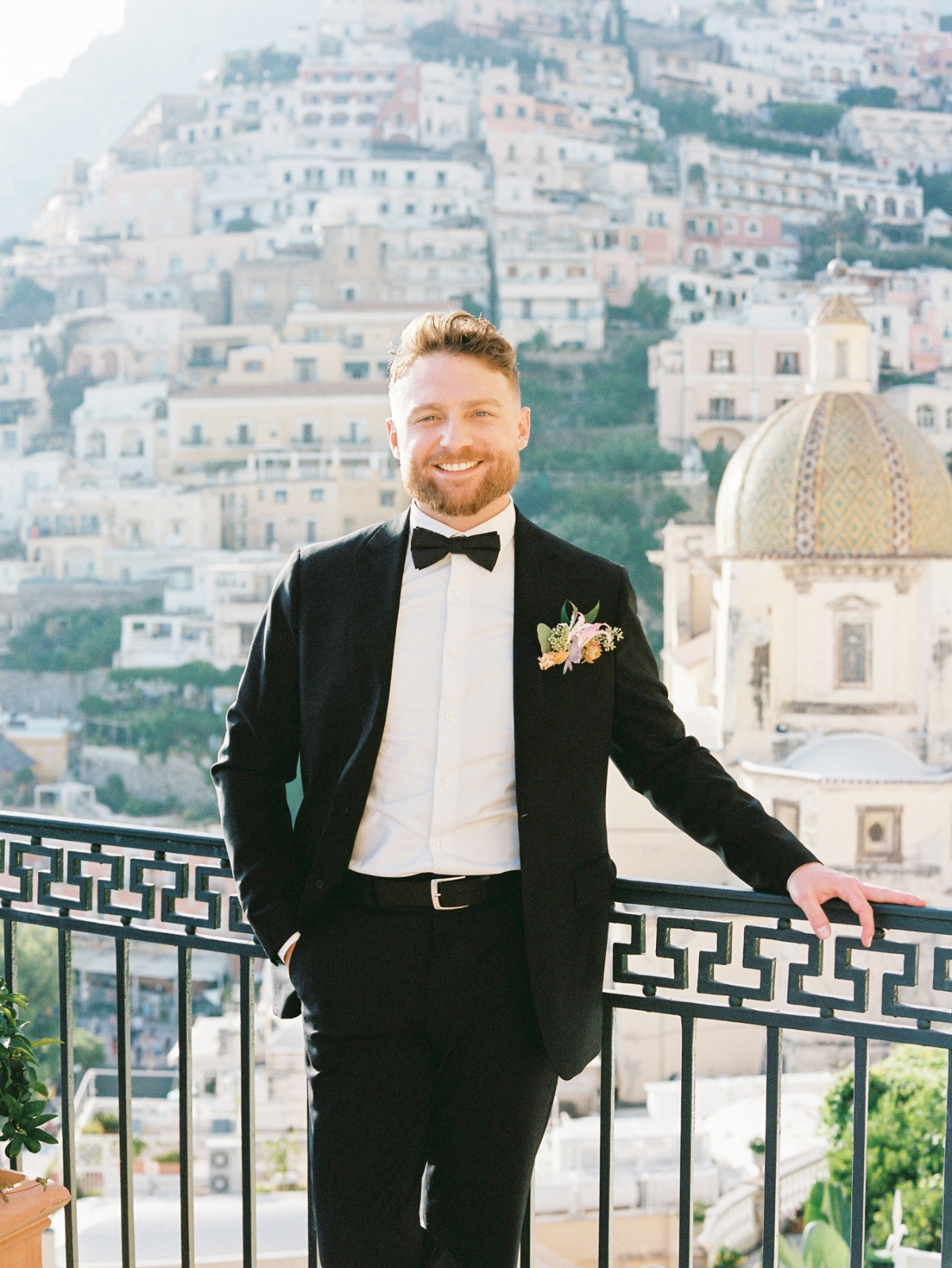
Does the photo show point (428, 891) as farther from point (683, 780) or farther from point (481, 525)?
point (481, 525)

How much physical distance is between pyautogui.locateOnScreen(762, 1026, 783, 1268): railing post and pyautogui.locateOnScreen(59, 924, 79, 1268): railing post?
1.01 m

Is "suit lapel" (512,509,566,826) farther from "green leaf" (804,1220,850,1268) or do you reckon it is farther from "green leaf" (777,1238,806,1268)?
"green leaf" (777,1238,806,1268)

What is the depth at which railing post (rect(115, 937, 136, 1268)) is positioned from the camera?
7.24 feet

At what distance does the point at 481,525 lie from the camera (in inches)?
74.7

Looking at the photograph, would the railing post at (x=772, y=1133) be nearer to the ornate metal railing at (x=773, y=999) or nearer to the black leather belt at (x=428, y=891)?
the ornate metal railing at (x=773, y=999)

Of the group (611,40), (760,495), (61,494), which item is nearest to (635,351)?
(61,494)

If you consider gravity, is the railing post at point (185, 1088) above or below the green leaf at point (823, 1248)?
above

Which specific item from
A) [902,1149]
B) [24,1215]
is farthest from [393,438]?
[902,1149]

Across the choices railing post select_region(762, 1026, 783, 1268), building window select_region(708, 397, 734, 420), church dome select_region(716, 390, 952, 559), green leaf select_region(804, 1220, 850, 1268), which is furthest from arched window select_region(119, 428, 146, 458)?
railing post select_region(762, 1026, 783, 1268)

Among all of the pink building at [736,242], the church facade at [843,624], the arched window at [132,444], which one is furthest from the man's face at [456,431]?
the pink building at [736,242]

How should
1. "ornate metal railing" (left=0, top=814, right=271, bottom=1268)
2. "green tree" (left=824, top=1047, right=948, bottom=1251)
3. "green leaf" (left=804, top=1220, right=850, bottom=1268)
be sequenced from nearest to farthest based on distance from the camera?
"ornate metal railing" (left=0, top=814, right=271, bottom=1268)
"green leaf" (left=804, top=1220, right=850, bottom=1268)
"green tree" (left=824, top=1047, right=948, bottom=1251)

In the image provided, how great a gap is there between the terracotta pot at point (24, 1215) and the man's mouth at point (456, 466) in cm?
117

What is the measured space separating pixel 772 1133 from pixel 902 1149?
408 inches

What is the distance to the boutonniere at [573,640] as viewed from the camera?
1.81 metres
